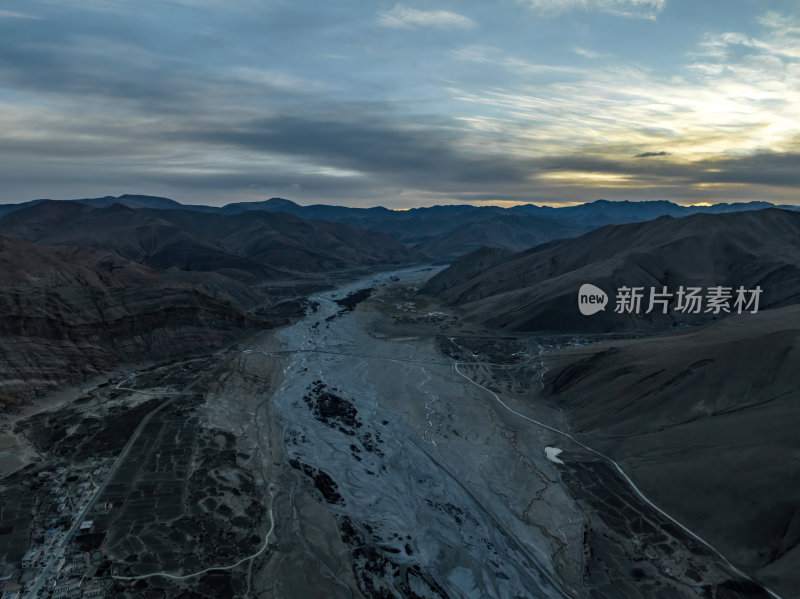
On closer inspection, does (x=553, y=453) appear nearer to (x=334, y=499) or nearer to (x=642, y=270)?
(x=334, y=499)

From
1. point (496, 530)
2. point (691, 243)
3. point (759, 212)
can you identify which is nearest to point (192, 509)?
A: point (496, 530)

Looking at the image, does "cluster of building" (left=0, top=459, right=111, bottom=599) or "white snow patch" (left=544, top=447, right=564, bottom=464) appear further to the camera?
"white snow patch" (left=544, top=447, right=564, bottom=464)

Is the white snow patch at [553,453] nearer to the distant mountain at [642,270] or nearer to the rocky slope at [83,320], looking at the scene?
the distant mountain at [642,270]

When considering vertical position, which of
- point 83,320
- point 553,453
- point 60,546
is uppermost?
point 83,320

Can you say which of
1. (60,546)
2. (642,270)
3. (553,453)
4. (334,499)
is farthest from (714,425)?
(642,270)

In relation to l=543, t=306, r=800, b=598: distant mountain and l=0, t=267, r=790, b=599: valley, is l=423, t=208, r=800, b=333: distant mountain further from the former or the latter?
l=0, t=267, r=790, b=599: valley

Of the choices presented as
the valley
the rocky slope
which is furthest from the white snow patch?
the rocky slope

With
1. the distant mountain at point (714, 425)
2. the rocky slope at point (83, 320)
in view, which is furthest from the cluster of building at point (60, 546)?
the distant mountain at point (714, 425)
